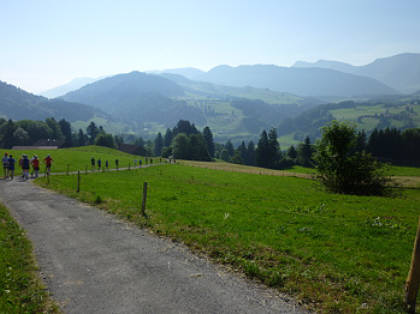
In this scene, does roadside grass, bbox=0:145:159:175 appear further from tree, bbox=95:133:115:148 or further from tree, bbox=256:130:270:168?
tree, bbox=256:130:270:168

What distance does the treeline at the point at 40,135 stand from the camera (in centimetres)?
12706

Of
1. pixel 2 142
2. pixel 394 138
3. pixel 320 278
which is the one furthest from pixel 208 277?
pixel 2 142

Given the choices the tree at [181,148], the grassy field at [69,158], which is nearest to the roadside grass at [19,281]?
the grassy field at [69,158]

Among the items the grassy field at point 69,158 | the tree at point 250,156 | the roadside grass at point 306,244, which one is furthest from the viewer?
the tree at point 250,156

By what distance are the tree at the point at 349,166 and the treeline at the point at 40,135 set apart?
4892 inches

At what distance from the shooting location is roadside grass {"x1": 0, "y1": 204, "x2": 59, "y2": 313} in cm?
621

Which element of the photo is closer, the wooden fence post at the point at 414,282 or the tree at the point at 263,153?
the wooden fence post at the point at 414,282

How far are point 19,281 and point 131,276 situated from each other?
3.01 meters

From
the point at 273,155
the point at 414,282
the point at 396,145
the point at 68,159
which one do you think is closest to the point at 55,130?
the point at 68,159

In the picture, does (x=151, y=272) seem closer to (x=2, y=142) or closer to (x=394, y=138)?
(x=394, y=138)

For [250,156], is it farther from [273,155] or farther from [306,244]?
[306,244]

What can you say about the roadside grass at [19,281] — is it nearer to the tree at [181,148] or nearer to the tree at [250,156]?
the tree at [181,148]

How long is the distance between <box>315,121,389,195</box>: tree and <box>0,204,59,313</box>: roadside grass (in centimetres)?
2884

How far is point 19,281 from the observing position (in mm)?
7254
